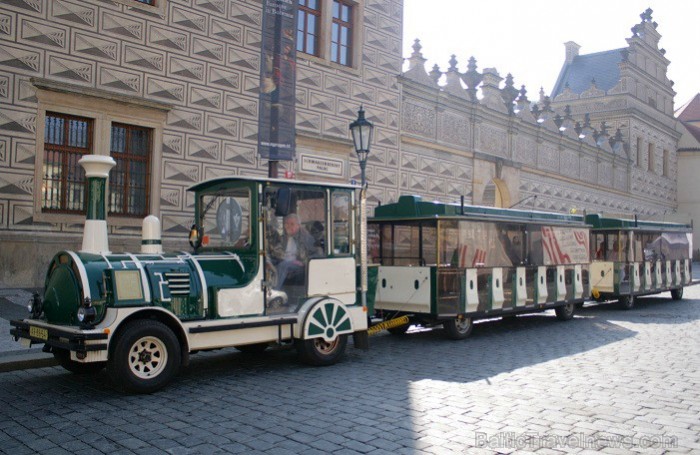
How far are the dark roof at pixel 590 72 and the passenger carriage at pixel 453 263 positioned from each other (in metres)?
32.8

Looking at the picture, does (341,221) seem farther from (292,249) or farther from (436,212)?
(436,212)

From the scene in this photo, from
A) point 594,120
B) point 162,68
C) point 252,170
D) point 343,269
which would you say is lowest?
point 343,269

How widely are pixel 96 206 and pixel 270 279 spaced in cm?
219

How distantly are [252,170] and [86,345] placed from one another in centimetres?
1013

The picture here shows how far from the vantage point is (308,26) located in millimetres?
17875


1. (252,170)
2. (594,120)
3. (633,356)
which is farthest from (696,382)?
(594,120)

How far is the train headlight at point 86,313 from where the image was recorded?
6328 millimetres

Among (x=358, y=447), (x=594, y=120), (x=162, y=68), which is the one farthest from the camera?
(x=594, y=120)

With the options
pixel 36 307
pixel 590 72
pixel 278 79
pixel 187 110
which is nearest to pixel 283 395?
pixel 36 307

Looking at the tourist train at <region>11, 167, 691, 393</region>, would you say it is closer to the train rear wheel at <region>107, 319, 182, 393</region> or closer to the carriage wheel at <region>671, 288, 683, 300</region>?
the train rear wheel at <region>107, 319, 182, 393</region>

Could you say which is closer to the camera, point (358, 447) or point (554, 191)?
point (358, 447)

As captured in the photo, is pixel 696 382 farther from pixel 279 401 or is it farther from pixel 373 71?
pixel 373 71

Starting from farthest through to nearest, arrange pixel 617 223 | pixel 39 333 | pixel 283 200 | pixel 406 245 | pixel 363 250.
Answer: pixel 617 223 < pixel 406 245 < pixel 363 250 < pixel 283 200 < pixel 39 333

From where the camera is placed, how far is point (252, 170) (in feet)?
52.5
